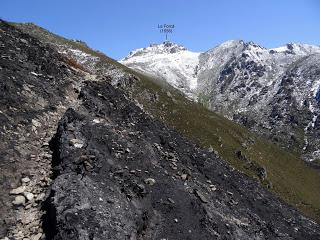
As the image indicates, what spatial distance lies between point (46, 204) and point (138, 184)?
565 centimetres

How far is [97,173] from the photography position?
76.0 ft

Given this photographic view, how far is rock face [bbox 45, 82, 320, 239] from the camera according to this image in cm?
2014

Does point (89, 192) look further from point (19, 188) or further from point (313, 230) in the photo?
point (313, 230)

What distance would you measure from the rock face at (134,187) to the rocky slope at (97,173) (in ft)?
0.23

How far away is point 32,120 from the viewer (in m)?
26.4

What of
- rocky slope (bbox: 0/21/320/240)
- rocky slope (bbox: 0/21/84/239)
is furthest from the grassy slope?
rocky slope (bbox: 0/21/84/239)

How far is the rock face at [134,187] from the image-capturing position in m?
20.1

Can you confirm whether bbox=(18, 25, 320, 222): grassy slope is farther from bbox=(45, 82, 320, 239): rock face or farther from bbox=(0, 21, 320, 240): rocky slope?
bbox=(45, 82, 320, 239): rock face

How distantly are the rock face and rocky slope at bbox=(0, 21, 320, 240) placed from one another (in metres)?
0.07

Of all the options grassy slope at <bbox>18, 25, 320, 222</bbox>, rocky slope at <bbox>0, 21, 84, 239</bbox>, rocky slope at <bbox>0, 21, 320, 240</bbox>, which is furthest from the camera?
grassy slope at <bbox>18, 25, 320, 222</bbox>

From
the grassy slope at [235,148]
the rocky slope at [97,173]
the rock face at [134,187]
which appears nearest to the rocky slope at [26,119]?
the rocky slope at [97,173]

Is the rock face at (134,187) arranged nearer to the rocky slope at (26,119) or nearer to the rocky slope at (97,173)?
the rocky slope at (97,173)

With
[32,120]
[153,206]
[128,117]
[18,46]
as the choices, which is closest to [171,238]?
[153,206]

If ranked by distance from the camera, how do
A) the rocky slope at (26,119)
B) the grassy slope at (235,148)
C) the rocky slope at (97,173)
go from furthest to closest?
the grassy slope at (235,148) < the rocky slope at (97,173) < the rocky slope at (26,119)
